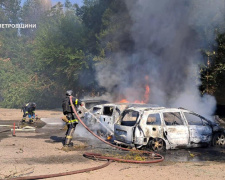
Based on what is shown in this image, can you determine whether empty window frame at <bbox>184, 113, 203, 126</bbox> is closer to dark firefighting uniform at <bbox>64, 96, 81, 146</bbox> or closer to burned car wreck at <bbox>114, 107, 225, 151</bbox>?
burned car wreck at <bbox>114, 107, 225, 151</bbox>

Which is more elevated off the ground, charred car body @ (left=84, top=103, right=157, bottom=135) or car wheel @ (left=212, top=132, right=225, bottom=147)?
charred car body @ (left=84, top=103, right=157, bottom=135)

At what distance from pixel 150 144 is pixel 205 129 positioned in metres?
1.98

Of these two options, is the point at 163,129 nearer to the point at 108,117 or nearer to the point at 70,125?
the point at 108,117

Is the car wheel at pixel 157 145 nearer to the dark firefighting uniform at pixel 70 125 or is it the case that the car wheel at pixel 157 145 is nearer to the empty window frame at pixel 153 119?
the empty window frame at pixel 153 119

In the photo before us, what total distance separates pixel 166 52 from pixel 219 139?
38.0ft

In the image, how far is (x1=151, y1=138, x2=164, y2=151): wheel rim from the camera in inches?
326

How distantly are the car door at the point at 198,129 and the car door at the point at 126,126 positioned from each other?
1.72m

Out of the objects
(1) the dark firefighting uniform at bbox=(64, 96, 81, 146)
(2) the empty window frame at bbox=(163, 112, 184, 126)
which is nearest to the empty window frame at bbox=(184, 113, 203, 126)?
(2) the empty window frame at bbox=(163, 112, 184, 126)

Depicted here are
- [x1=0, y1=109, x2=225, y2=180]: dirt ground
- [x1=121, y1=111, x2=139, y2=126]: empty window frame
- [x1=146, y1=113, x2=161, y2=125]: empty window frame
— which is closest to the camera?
[x1=0, y1=109, x2=225, y2=180]: dirt ground

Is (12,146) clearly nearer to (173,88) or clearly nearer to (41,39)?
(173,88)

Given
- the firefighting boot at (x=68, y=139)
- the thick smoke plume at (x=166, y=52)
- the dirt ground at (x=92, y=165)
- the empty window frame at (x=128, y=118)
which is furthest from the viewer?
the thick smoke plume at (x=166, y=52)

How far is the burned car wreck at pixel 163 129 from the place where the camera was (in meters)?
8.20

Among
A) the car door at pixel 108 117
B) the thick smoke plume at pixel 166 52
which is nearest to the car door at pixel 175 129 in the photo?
the car door at pixel 108 117

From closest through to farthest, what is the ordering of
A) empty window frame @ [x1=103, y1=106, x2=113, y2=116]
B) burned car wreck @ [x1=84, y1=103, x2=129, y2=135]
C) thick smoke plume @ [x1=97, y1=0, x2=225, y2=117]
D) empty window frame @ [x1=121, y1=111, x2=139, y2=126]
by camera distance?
empty window frame @ [x1=121, y1=111, x2=139, y2=126] → burned car wreck @ [x1=84, y1=103, x2=129, y2=135] → empty window frame @ [x1=103, y1=106, x2=113, y2=116] → thick smoke plume @ [x1=97, y1=0, x2=225, y2=117]
